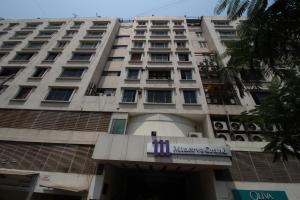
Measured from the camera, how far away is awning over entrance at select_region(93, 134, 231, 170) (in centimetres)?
1281

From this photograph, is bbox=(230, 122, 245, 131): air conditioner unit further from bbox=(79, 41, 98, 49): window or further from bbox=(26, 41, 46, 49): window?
bbox=(26, 41, 46, 49): window

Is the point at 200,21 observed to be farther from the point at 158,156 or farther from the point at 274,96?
the point at 274,96

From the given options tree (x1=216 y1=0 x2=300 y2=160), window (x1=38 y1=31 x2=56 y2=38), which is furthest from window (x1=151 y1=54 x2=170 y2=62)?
window (x1=38 y1=31 x2=56 y2=38)

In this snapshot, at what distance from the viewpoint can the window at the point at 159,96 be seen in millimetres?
19156

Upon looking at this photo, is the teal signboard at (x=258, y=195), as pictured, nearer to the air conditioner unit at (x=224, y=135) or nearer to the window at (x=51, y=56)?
the air conditioner unit at (x=224, y=135)

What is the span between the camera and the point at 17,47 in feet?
88.5

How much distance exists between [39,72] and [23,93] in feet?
12.2

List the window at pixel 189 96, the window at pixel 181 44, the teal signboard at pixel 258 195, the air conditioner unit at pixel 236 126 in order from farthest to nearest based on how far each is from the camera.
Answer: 1. the window at pixel 181 44
2. the window at pixel 189 96
3. the air conditioner unit at pixel 236 126
4. the teal signboard at pixel 258 195

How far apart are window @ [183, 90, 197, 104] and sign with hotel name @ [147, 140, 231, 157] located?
6.36 meters

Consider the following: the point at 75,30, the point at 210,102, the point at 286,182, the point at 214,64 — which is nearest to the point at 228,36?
the point at 214,64

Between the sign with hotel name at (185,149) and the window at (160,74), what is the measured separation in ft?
33.5

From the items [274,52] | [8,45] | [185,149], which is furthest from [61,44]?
[274,52]

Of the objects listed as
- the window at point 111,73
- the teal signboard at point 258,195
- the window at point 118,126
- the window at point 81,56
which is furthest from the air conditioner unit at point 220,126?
the window at point 81,56

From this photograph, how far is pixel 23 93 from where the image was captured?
67.1 ft
